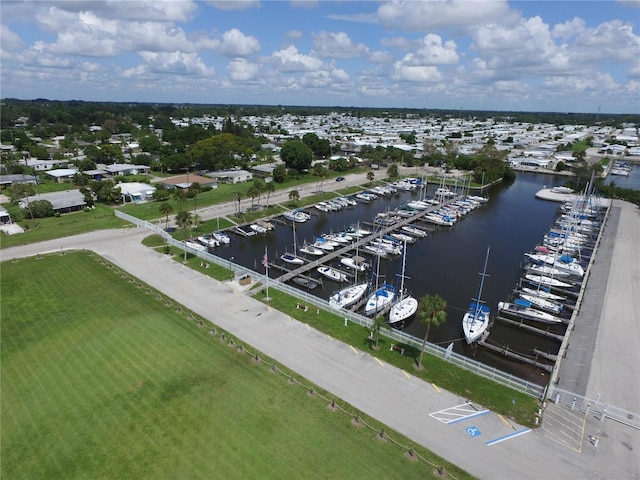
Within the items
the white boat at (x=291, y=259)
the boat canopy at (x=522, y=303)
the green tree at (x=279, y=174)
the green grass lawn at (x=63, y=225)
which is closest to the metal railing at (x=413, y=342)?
the white boat at (x=291, y=259)

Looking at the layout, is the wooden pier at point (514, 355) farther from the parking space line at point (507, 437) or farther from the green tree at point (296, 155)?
the green tree at point (296, 155)

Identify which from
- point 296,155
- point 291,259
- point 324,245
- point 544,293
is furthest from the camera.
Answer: point 296,155

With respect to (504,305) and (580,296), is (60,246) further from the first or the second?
(580,296)

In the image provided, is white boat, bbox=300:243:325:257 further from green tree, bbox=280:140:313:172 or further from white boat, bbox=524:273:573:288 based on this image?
green tree, bbox=280:140:313:172

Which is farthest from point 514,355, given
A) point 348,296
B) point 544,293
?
point 348,296

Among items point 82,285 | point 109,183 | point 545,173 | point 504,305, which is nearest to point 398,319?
point 504,305

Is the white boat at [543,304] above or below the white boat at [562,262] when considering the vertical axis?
below

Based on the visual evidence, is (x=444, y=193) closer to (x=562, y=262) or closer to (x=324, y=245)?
(x=562, y=262)
